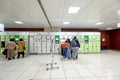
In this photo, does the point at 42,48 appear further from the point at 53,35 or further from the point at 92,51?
the point at 92,51

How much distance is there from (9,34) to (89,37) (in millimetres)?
7752

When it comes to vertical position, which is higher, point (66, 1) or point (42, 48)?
A: point (66, 1)

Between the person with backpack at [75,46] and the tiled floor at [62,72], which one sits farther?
the person with backpack at [75,46]

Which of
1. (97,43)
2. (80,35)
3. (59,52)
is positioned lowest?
(59,52)

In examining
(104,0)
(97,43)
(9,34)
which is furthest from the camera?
(97,43)

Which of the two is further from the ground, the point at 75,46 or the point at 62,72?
the point at 75,46

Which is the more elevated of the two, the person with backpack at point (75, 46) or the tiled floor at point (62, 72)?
the person with backpack at point (75, 46)

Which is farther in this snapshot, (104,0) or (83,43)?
(83,43)

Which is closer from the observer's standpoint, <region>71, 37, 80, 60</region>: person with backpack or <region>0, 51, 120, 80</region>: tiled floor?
<region>0, 51, 120, 80</region>: tiled floor

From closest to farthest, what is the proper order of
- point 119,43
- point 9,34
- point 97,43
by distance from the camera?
point 9,34
point 97,43
point 119,43

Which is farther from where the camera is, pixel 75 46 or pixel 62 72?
pixel 75 46

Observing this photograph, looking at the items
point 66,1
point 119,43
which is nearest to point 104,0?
point 66,1

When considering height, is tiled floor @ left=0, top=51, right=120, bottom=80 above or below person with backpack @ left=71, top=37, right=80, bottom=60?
below

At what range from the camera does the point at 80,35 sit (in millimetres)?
12281
